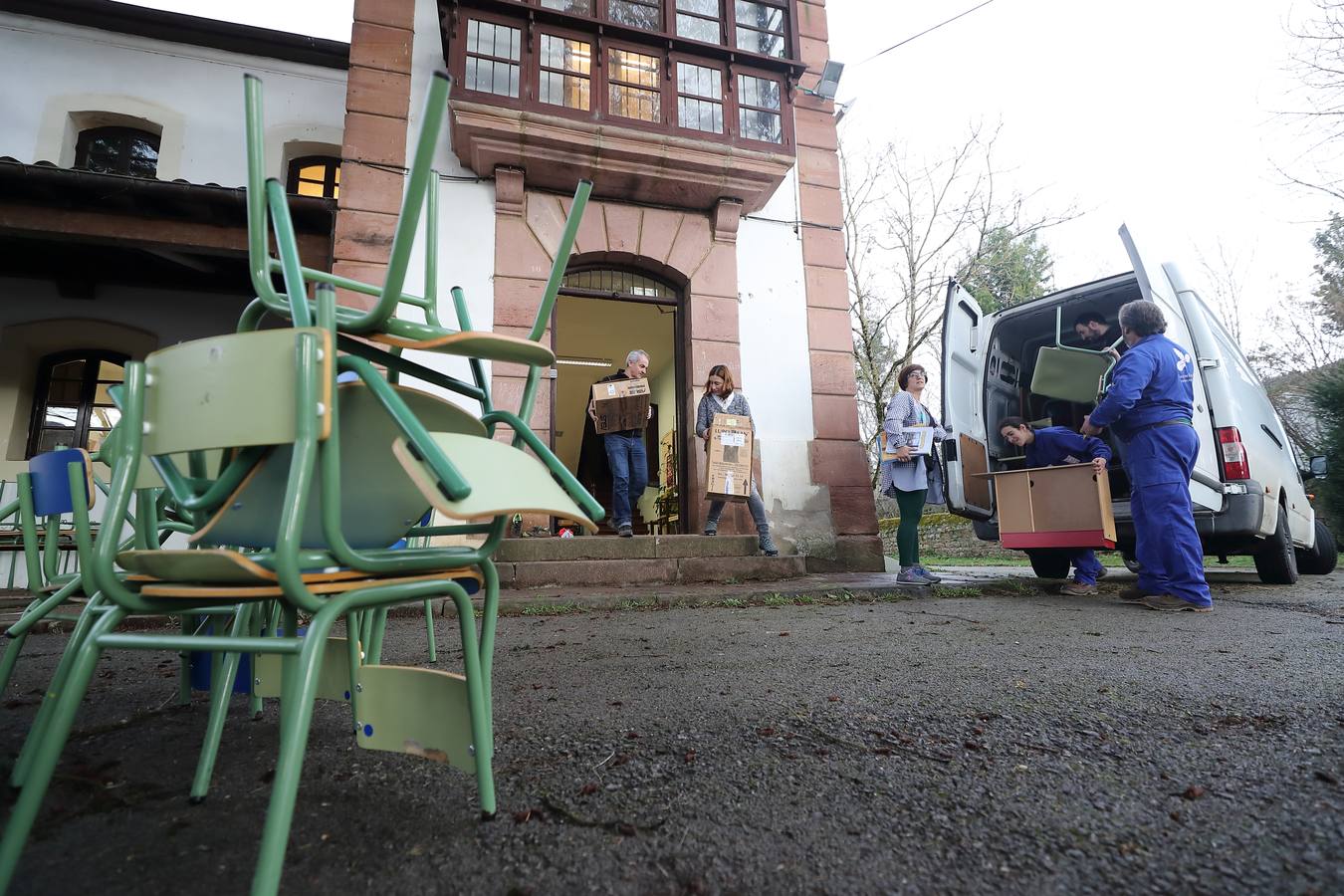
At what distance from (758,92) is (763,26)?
3.09 ft

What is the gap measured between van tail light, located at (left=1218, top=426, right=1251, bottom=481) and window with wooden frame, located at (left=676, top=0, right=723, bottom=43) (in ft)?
22.0

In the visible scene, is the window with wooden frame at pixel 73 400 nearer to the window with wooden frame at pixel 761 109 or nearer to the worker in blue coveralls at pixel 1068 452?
the window with wooden frame at pixel 761 109

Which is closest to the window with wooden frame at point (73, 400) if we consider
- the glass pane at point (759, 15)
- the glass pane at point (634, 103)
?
the glass pane at point (634, 103)

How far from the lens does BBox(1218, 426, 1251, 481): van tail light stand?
455cm

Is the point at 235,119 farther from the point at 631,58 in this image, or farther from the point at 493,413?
the point at 493,413

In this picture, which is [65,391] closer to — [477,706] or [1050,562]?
[477,706]

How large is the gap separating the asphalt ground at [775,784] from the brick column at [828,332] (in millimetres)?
4647

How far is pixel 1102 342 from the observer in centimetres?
599

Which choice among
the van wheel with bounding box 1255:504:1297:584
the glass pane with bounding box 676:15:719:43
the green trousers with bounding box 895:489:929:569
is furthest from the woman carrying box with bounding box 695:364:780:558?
the glass pane with bounding box 676:15:719:43

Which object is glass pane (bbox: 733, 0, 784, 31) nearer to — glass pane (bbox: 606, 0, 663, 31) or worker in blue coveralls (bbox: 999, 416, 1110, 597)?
glass pane (bbox: 606, 0, 663, 31)

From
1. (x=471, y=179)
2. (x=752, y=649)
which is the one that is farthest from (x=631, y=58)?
(x=752, y=649)

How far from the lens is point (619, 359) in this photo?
39.1ft

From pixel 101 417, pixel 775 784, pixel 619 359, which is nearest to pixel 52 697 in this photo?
pixel 775 784

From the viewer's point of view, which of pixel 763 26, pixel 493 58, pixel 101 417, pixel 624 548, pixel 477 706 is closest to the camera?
pixel 477 706
